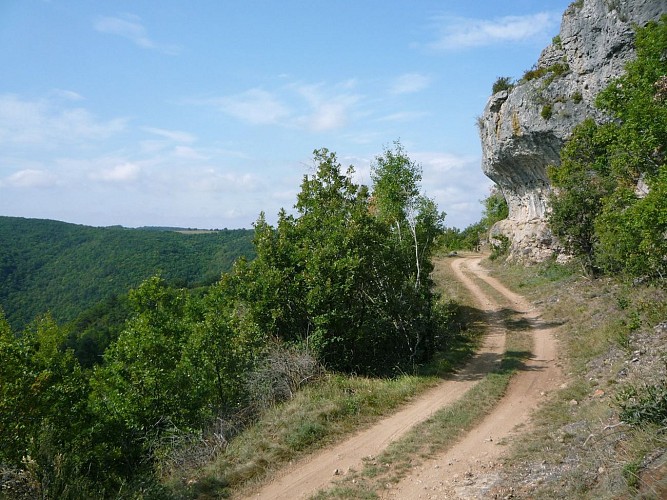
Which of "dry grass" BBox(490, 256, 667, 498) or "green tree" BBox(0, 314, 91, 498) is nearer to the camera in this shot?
"dry grass" BBox(490, 256, 667, 498)

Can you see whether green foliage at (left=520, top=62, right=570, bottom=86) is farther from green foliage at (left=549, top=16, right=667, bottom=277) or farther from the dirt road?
the dirt road

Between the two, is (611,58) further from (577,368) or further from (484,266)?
(484,266)

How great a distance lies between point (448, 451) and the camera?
927 centimetres

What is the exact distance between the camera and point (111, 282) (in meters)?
94.7

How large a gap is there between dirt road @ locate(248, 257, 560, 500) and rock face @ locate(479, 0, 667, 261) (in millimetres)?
15557

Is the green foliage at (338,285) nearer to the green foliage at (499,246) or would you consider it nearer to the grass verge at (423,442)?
the grass verge at (423,442)

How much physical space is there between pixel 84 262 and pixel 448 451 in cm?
11598

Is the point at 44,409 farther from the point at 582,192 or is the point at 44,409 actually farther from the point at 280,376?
the point at 582,192

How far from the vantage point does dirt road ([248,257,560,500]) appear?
802cm

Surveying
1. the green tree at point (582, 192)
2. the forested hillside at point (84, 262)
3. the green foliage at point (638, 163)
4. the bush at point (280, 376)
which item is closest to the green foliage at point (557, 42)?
the green tree at point (582, 192)

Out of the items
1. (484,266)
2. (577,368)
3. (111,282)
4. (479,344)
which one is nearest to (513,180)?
(484,266)

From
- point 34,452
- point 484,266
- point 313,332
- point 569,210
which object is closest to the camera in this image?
point 34,452

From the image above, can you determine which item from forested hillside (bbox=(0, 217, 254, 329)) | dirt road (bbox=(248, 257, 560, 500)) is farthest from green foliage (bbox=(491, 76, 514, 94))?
forested hillside (bbox=(0, 217, 254, 329))

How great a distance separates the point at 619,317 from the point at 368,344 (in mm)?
8493
